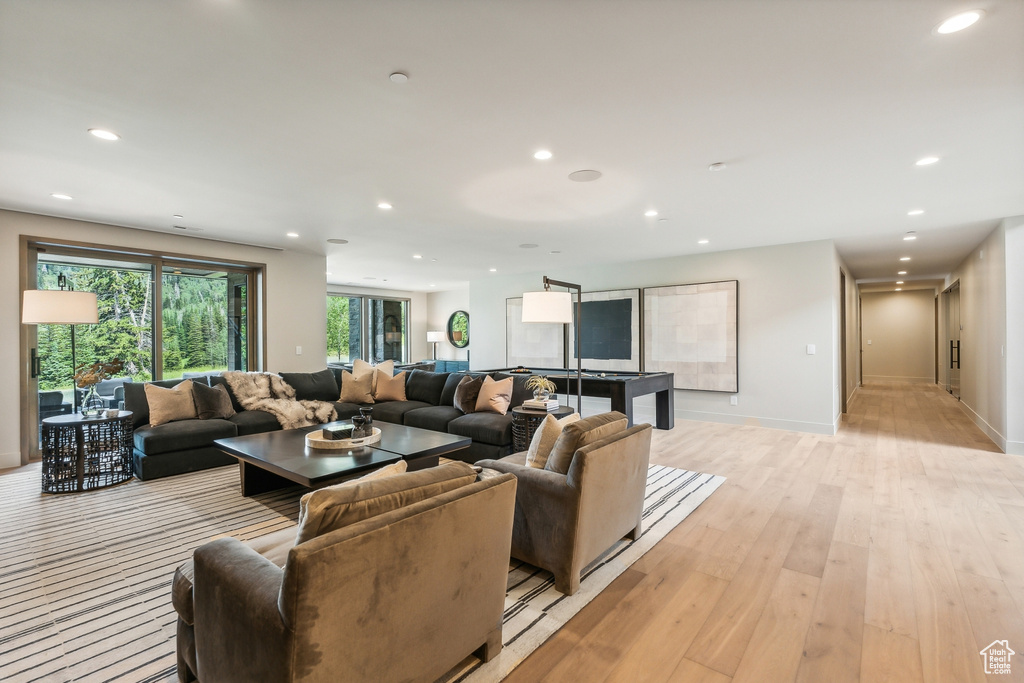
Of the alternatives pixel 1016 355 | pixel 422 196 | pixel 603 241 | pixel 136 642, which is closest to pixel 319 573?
pixel 136 642

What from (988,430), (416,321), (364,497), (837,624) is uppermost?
(416,321)

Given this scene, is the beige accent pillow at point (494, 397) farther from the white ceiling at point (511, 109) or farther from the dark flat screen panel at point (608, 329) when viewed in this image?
the dark flat screen panel at point (608, 329)

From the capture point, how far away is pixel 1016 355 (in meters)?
4.64

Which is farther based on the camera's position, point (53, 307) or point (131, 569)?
point (53, 307)

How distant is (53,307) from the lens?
3734mm

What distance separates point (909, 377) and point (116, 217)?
49.5 feet

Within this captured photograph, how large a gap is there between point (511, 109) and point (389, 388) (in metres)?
3.97

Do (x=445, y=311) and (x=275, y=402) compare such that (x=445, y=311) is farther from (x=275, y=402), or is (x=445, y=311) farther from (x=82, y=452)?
(x=82, y=452)

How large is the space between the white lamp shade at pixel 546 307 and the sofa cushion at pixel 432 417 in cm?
145

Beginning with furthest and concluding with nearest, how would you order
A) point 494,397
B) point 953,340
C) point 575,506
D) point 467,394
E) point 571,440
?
1. point 953,340
2. point 467,394
3. point 494,397
4. point 571,440
5. point 575,506

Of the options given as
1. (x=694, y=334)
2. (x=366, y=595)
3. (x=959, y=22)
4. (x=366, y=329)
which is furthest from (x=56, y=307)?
(x=366, y=329)

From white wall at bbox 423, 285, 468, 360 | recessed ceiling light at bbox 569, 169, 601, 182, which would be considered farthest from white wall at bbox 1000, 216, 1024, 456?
white wall at bbox 423, 285, 468, 360

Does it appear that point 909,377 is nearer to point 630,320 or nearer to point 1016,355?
point 1016,355

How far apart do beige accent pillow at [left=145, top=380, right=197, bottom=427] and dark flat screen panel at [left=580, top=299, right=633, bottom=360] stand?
17.2 ft
